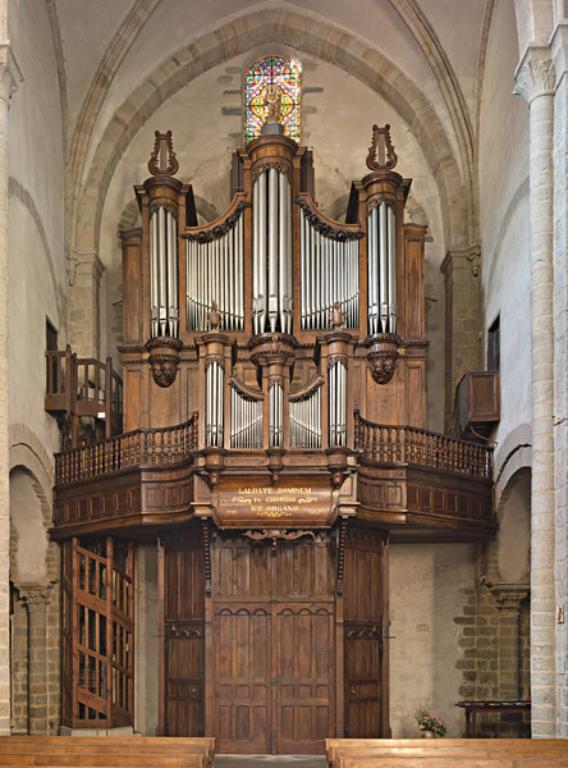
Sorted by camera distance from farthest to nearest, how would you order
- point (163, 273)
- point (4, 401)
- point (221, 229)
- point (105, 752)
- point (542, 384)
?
point (221, 229) → point (163, 273) → point (4, 401) → point (542, 384) → point (105, 752)

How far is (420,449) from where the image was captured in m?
21.1

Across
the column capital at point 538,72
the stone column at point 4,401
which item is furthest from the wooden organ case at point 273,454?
the column capital at point 538,72

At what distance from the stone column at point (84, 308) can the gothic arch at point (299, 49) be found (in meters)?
0.33

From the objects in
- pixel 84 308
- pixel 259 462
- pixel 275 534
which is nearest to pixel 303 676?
pixel 275 534

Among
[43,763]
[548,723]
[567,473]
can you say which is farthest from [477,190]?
[43,763]

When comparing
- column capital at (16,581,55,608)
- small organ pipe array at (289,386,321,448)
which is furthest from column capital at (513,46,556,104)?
column capital at (16,581,55,608)

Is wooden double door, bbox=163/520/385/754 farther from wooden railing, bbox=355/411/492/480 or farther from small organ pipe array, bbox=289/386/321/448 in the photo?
small organ pipe array, bbox=289/386/321/448

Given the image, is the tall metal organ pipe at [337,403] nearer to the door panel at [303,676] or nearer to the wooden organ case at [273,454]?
the wooden organ case at [273,454]

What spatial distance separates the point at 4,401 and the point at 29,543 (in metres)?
6.67

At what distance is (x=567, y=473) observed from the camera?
1537 centimetres

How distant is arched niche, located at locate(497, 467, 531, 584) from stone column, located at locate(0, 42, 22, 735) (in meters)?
8.65

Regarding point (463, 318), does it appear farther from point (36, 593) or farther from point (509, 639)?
point (36, 593)

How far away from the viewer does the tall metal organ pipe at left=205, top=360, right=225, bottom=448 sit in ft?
64.8

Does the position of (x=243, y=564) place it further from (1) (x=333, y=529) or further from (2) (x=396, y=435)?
(2) (x=396, y=435)
